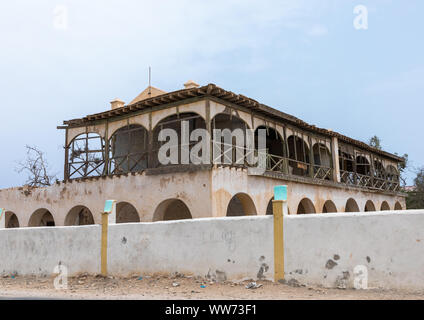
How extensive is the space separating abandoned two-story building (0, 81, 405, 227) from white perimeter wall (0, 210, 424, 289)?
3321 millimetres

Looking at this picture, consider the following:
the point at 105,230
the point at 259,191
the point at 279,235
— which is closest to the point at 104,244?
the point at 105,230

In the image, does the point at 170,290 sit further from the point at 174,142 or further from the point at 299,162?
the point at 299,162

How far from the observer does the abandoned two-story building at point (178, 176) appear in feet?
46.4

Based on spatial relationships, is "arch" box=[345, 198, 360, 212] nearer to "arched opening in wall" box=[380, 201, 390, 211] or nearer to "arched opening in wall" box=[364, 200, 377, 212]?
"arched opening in wall" box=[364, 200, 377, 212]

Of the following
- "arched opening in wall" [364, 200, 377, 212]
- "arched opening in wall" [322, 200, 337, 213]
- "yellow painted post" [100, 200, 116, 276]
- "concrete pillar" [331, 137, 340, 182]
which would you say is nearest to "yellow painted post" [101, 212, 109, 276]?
"yellow painted post" [100, 200, 116, 276]

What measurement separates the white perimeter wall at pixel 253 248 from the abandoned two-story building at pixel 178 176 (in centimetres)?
332

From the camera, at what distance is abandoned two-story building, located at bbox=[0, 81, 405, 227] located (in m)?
14.1

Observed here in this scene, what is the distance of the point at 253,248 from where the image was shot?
9000 mm

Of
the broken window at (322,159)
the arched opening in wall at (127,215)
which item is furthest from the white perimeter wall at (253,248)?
the broken window at (322,159)

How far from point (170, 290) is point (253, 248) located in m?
1.96

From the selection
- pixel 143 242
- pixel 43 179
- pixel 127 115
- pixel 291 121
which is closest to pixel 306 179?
pixel 291 121

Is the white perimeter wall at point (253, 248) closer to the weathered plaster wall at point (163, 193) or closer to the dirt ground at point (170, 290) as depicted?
the dirt ground at point (170, 290)
